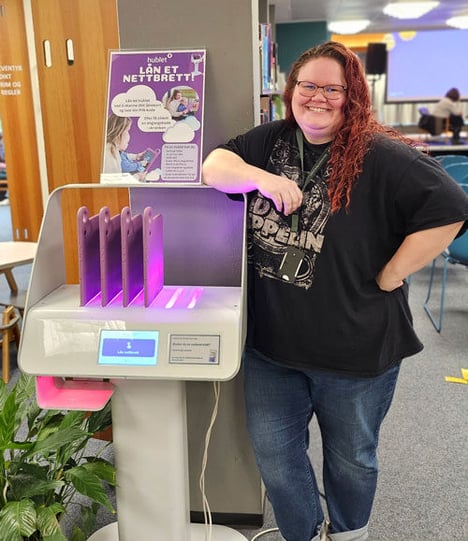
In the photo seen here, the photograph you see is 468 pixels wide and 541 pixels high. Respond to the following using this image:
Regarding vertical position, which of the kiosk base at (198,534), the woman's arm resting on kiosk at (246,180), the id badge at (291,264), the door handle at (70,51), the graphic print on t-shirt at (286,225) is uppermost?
the door handle at (70,51)

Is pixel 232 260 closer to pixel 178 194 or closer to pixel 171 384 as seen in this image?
pixel 178 194

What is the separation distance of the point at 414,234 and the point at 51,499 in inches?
46.4

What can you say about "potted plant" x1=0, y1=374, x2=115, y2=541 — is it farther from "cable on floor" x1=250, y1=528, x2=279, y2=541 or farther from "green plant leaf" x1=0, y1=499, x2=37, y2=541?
"cable on floor" x1=250, y1=528, x2=279, y2=541

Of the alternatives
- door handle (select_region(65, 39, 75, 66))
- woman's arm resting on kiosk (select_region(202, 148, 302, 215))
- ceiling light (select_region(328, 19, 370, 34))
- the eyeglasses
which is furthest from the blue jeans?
ceiling light (select_region(328, 19, 370, 34))

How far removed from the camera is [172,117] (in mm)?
1581

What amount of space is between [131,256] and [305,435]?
72cm

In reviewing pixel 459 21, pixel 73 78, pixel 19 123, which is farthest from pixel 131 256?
pixel 459 21

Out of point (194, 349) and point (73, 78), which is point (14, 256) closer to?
point (73, 78)

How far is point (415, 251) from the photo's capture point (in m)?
1.31

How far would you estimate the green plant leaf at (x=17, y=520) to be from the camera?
1302mm

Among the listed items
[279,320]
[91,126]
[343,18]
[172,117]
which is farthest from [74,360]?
[343,18]

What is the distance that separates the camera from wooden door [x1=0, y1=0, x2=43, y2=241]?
5.11m

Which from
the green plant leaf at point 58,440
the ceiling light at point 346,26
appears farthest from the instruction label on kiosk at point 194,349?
the ceiling light at point 346,26

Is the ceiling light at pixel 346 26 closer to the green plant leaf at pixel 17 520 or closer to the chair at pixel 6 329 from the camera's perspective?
the chair at pixel 6 329
